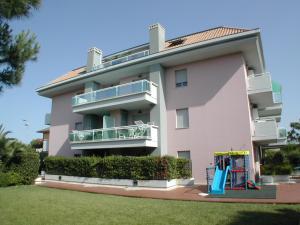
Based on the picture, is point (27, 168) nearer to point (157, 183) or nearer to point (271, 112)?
point (157, 183)

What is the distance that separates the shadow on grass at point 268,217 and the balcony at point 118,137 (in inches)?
437

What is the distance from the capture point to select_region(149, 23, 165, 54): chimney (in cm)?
2188

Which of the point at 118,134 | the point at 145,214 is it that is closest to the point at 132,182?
the point at 118,134

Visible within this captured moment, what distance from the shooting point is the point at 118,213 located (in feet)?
28.9

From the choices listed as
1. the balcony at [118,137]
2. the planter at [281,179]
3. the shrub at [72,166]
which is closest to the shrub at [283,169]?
the planter at [281,179]

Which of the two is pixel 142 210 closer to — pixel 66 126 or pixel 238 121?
pixel 238 121

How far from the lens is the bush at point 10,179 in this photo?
18312 mm

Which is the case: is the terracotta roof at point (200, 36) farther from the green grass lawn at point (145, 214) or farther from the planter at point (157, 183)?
the green grass lawn at point (145, 214)

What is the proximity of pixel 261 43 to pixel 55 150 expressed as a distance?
2307 cm

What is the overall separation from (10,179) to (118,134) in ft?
27.2

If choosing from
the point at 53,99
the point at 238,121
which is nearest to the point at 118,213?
the point at 238,121

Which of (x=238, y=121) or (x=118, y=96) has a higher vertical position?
(x=118, y=96)

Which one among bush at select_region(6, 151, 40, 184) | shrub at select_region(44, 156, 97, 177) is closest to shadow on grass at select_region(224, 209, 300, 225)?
shrub at select_region(44, 156, 97, 177)

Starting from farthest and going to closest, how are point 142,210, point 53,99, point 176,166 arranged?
point 53,99 → point 176,166 → point 142,210
